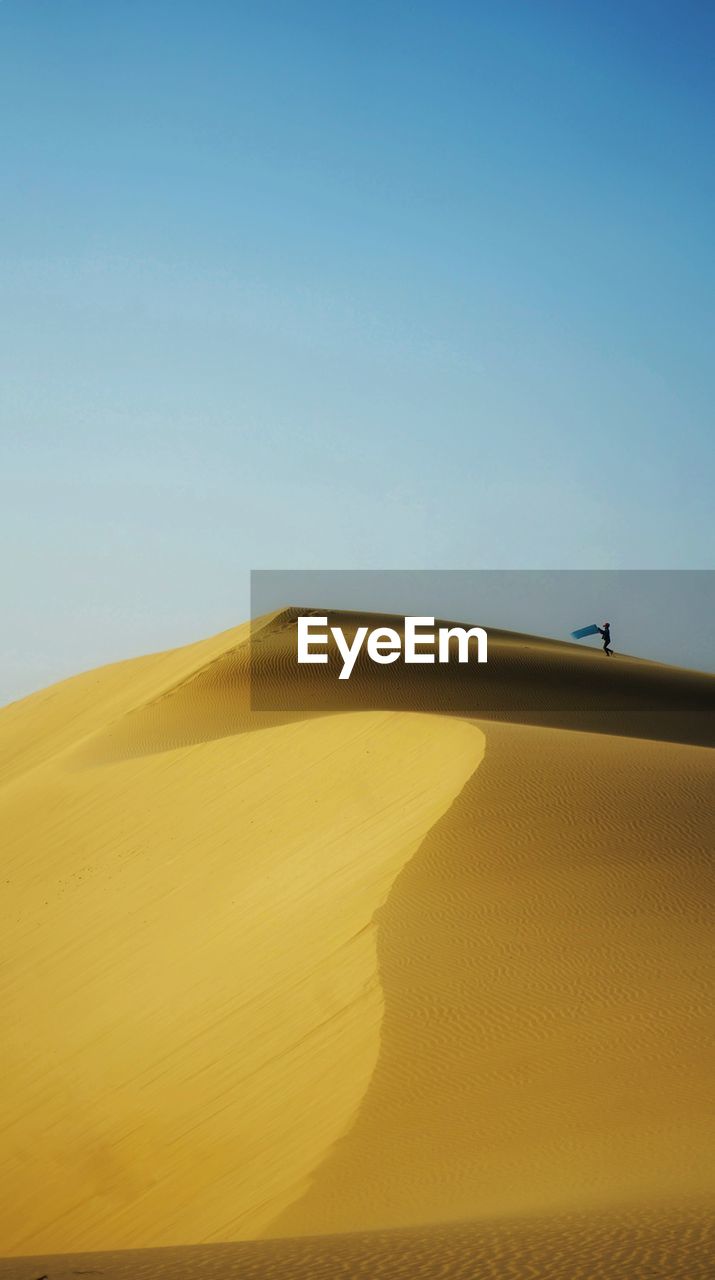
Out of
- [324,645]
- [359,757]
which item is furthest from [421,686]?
[359,757]

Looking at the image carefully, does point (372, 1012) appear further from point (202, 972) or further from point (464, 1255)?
point (464, 1255)

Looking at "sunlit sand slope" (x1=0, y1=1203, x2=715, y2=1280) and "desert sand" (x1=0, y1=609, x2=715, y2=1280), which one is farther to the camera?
"desert sand" (x1=0, y1=609, x2=715, y2=1280)

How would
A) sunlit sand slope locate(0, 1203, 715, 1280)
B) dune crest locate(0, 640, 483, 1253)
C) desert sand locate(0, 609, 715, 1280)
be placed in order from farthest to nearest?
dune crest locate(0, 640, 483, 1253), desert sand locate(0, 609, 715, 1280), sunlit sand slope locate(0, 1203, 715, 1280)

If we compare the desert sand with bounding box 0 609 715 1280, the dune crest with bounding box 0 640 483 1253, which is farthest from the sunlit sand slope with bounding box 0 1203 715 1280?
the dune crest with bounding box 0 640 483 1253

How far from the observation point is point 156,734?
27.9m

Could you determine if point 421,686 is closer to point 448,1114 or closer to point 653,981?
point 653,981

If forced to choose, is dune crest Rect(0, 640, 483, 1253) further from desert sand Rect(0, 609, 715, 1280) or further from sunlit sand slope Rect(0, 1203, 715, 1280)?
sunlit sand slope Rect(0, 1203, 715, 1280)

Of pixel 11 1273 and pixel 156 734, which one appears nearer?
pixel 11 1273

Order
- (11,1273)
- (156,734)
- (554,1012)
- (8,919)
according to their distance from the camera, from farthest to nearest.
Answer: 1. (156,734)
2. (8,919)
3. (554,1012)
4. (11,1273)

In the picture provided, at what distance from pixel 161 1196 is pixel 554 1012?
3.28m

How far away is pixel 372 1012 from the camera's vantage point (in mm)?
10320

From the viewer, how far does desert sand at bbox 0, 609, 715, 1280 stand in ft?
23.6

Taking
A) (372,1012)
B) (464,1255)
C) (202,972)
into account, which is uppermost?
(372,1012)

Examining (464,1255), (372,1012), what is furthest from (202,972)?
(464,1255)
